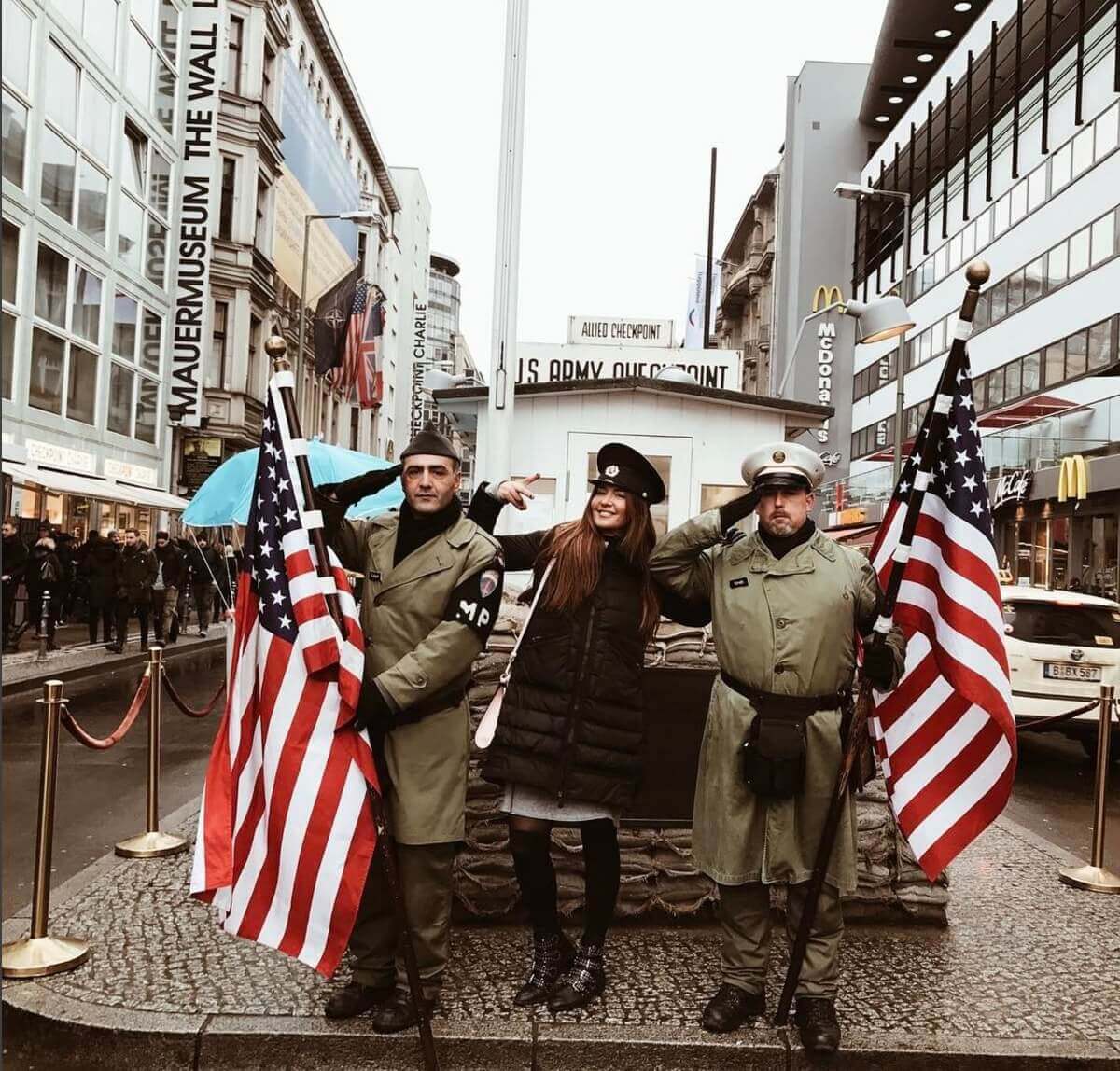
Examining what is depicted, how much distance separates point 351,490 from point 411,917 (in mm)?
1647

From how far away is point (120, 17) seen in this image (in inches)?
1043

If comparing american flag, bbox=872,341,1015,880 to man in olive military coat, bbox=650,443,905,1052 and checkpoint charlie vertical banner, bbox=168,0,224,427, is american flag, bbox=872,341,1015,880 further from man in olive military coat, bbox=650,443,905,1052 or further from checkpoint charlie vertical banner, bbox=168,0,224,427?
checkpoint charlie vertical banner, bbox=168,0,224,427

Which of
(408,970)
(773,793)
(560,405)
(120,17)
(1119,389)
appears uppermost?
(120,17)

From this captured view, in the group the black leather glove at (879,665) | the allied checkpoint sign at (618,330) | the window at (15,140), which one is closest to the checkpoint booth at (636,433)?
the allied checkpoint sign at (618,330)

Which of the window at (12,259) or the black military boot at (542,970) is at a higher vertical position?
the window at (12,259)

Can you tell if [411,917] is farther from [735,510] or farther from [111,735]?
[111,735]

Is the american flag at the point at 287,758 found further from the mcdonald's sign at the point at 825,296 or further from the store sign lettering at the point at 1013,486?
the store sign lettering at the point at 1013,486

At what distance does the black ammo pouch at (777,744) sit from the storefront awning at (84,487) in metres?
16.5

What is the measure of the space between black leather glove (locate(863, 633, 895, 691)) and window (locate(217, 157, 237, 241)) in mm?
35686

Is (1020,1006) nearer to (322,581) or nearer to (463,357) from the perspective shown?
(322,581)

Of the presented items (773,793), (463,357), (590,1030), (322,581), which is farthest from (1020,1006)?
(463,357)

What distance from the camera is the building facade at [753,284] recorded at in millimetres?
70000

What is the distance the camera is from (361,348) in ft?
105

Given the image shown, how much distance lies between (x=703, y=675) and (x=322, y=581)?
6.94 feet
